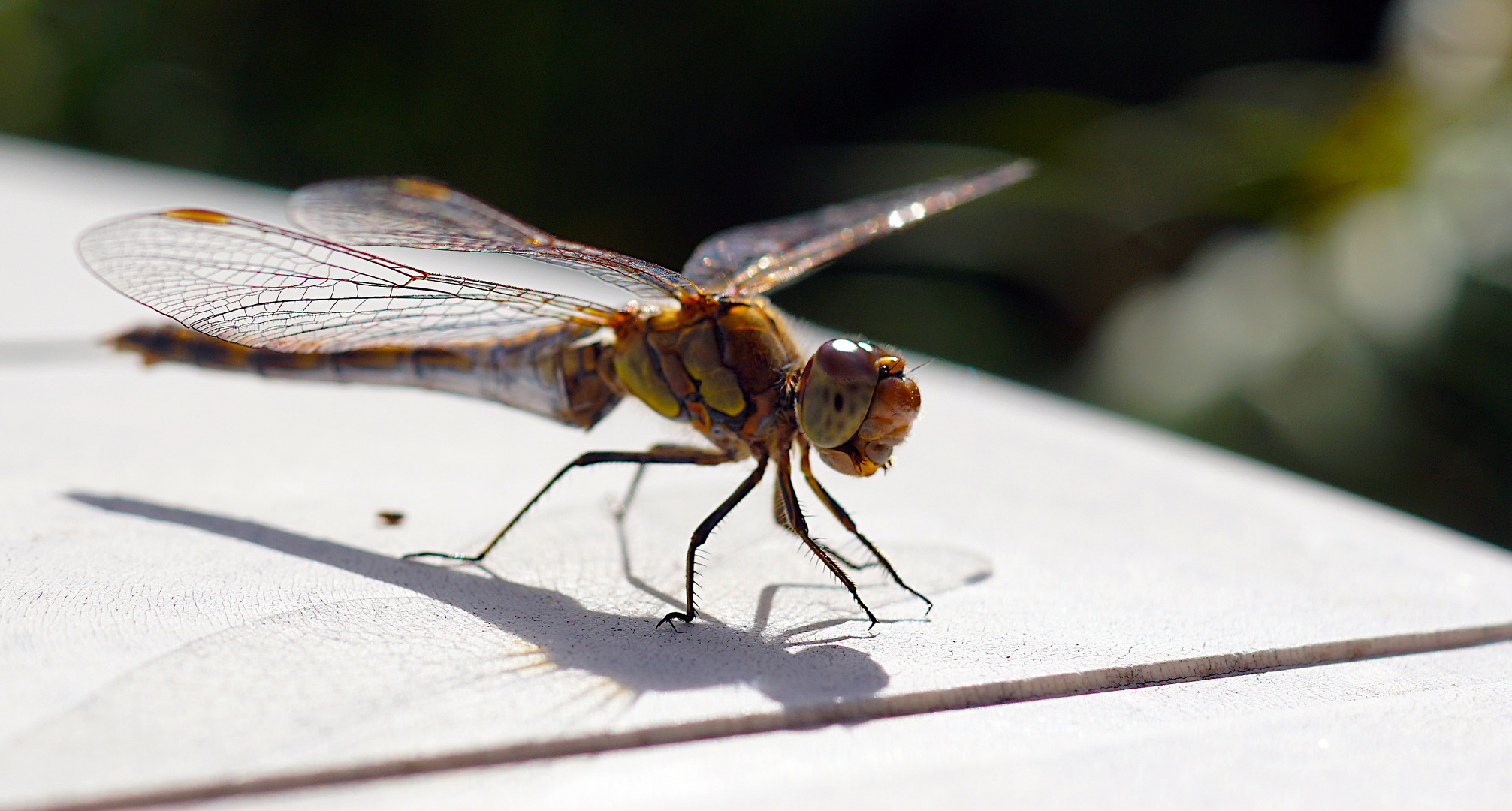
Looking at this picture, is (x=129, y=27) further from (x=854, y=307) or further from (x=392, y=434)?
(x=392, y=434)

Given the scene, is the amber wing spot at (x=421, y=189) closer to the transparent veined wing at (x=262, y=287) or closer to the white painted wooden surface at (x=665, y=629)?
the transparent veined wing at (x=262, y=287)

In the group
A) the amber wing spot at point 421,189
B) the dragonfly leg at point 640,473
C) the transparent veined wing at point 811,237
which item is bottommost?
the dragonfly leg at point 640,473

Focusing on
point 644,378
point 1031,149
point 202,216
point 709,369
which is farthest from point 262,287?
point 1031,149

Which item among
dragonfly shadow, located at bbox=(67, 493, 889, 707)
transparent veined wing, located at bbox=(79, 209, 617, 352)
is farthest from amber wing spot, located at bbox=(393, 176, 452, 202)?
dragonfly shadow, located at bbox=(67, 493, 889, 707)

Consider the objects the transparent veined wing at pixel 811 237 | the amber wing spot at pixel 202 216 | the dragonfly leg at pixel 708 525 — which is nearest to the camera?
the dragonfly leg at pixel 708 525

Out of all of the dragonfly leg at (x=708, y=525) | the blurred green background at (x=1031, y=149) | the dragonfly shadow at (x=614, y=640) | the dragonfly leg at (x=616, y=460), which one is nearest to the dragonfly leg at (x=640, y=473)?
the dragonfly leg at (x=616, y=460)

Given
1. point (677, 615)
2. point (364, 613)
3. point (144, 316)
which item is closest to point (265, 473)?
Answer: point (364, 613)

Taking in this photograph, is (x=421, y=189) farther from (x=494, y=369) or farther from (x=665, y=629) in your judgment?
(x=665, y=629)
